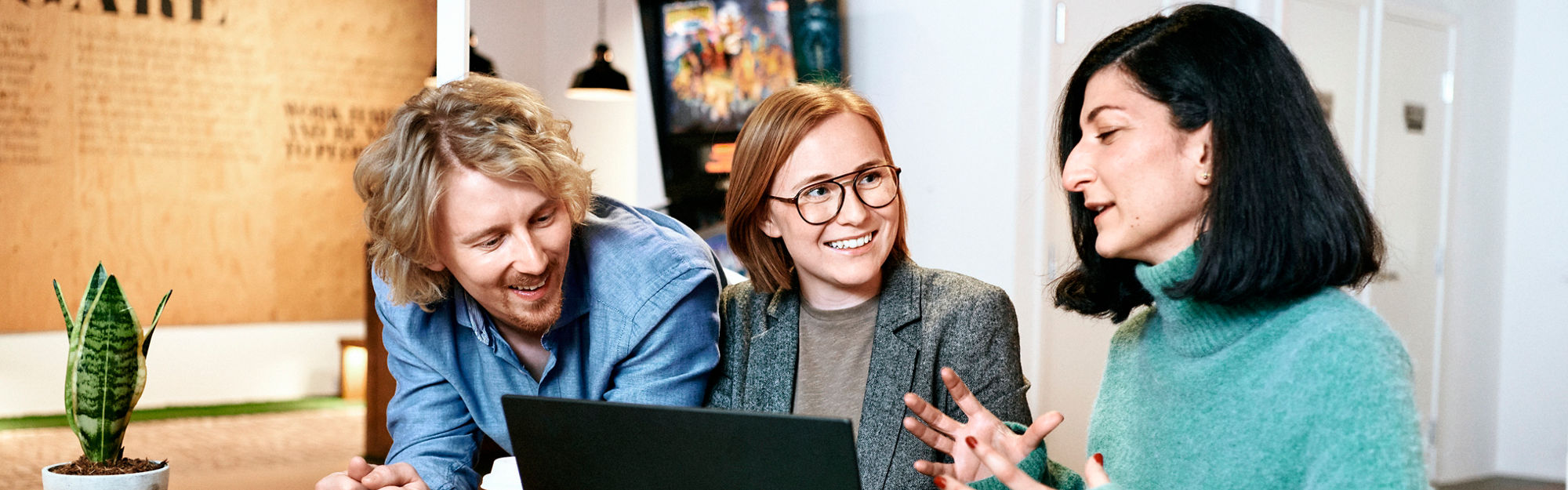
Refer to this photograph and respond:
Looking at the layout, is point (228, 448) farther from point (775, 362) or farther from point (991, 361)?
point (991, 361)

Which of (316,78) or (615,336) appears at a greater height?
(316,78)

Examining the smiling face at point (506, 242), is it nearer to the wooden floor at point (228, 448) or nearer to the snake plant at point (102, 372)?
the snake plant at point (102, 372)

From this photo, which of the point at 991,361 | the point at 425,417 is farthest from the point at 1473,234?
the point at 425,417

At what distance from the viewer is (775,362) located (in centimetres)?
181

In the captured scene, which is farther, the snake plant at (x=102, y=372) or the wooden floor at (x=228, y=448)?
the wooden floor at (x=228, y=448)

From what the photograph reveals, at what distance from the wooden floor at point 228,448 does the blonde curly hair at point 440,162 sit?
112 inches

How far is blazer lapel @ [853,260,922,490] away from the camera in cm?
172

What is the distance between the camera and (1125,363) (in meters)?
1.42

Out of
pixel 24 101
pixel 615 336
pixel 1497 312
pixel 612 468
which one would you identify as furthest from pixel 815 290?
pixel 24 101

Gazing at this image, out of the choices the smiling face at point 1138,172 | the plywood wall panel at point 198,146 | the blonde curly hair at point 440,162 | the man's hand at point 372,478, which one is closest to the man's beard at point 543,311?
the blonde curly hair at point 440,162

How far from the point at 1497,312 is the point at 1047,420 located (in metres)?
5.36

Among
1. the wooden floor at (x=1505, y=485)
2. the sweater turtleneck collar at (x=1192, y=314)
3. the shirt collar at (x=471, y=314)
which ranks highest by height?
the sweater turtleneck collar at (x=1192, y=314)

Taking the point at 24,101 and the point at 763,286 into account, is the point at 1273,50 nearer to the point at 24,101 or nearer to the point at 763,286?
the point at 763,286

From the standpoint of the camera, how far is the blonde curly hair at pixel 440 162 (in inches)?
66.8
